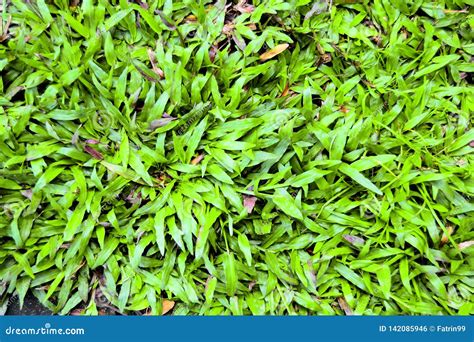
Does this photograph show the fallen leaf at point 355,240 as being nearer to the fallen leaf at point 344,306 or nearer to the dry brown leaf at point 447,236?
the fallen leaf at point 344,306

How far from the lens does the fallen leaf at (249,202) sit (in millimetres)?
2766

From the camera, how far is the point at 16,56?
9.61 feet

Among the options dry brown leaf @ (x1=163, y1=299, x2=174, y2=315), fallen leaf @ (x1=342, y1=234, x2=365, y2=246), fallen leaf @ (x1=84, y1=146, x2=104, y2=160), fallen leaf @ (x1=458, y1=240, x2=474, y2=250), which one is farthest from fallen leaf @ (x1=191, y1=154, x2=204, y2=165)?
fallen leaf @ (x1=458, y1=240, x2=474, y2=250)

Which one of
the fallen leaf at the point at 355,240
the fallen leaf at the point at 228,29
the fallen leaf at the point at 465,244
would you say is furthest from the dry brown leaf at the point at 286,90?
the fallen leaf at the point at 465,244

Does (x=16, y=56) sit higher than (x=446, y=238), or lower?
higher

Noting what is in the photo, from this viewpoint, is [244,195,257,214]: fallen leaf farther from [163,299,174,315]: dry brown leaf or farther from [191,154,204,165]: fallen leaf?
[163,299,174,315]: dry brown leaf

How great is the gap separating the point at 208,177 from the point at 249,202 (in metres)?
0.26

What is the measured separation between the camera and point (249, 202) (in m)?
2.79

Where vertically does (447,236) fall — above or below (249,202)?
below

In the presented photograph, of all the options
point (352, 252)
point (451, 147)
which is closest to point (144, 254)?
point (352, 252)

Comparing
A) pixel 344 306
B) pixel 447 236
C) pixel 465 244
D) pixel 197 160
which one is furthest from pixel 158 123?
pixel 465 244

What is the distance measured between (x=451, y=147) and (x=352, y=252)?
2.73 feet

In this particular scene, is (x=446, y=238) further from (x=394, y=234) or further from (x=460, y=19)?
(x=460, y=19)

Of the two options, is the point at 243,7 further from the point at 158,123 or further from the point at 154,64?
the point at 158,123
